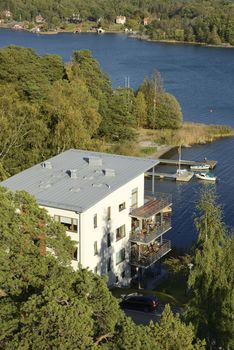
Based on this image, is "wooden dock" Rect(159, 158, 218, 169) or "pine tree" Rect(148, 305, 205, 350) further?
"wooden dock" Rect(159, 158, 218, 169)

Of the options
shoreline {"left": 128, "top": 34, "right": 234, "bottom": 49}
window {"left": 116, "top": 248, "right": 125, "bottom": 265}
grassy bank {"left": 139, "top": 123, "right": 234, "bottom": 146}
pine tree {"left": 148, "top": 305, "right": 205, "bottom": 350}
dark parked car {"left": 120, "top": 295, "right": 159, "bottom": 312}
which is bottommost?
grassy bank {"left": 139, "top": 123, "right": 234, "bottom": 146}

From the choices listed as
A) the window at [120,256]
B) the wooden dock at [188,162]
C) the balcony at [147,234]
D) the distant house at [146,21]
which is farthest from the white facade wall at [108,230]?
the distant house at [146,21]

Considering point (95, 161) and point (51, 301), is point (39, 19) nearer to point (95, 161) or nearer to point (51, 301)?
point (95, 161)

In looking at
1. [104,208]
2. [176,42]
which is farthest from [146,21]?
[104,208]

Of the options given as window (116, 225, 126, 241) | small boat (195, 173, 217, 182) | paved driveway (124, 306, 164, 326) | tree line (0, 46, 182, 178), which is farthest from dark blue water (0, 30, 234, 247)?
paved driveway (124, 306, 164, 326)

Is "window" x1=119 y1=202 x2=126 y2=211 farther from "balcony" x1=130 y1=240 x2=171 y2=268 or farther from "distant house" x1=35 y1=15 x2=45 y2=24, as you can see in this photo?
"distant house" x1=35 y1=15 x2=45 y2=24

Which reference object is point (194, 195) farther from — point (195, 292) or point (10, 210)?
point (10, 210)
